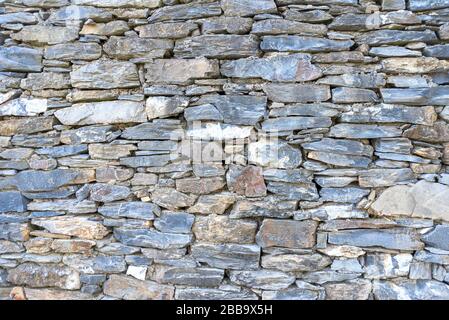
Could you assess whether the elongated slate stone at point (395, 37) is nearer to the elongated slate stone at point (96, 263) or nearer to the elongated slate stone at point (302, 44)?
the elongated slate stone at point (302, 44)

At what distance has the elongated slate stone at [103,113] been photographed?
6.84 ft

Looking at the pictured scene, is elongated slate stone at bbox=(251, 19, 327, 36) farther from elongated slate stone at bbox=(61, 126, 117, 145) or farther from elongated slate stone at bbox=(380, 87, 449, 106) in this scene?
elongated slate stone at bbox=(61, 126, 117, 145)

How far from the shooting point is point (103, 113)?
2.10m

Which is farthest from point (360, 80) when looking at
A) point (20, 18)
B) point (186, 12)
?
point (20, 18)

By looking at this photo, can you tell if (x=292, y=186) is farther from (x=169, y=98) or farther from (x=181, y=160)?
(x=169, y=98)

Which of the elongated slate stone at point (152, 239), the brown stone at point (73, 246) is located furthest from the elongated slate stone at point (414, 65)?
the brown stone at point (73, 246)

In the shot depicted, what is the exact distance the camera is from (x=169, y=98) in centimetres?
206

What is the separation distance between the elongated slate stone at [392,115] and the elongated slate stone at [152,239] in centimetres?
123

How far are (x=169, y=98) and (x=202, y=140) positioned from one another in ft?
1.06

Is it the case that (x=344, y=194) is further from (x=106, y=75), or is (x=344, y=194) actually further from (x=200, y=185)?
(x=106, y=75)

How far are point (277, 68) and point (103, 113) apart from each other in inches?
43.2

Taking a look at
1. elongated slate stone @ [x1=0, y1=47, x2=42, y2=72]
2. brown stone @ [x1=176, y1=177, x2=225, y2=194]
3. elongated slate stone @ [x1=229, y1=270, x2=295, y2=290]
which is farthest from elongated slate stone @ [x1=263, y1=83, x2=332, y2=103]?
elongated slate stone @ [x1=0, y1=47, x2=42, y2=72]

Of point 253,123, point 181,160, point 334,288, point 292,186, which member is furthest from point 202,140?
point 334,288

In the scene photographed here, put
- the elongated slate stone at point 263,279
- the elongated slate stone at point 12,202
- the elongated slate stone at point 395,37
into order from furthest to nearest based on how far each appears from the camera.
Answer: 1. the elongated slate stone at point 12,202
2. the elongated slate stone at point 263,279
3. the elongated slate stone at point 395,37
